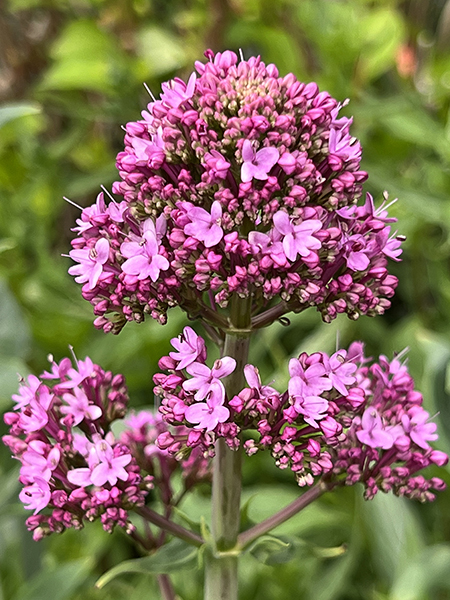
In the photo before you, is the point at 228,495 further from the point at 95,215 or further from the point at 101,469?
the point at 95,215

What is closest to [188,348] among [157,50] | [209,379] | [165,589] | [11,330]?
[209,379]

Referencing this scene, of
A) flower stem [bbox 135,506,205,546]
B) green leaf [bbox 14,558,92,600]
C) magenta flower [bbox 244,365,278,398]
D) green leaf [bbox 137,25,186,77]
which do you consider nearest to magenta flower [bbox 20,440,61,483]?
flower stem [bbox 135,506,205,546]

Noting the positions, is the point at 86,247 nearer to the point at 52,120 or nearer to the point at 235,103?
the point at 235,103

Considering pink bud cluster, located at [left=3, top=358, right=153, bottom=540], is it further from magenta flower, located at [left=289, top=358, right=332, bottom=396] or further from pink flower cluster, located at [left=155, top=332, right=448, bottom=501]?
magenta flower, located at [left=289, top=358, right=332, bottom=396]

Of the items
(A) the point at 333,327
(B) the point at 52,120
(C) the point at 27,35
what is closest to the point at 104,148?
(B) the point at 52,120

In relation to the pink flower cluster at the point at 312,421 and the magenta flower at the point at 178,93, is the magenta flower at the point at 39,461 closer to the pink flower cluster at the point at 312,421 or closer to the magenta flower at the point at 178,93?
the pink flower cluster at the point at 312,421

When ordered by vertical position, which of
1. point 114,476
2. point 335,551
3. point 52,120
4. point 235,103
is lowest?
point 335,551

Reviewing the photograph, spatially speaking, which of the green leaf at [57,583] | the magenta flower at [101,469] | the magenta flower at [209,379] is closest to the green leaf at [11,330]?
the green leaf at [57,583]
